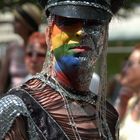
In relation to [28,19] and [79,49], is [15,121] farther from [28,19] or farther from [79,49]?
[28,19]

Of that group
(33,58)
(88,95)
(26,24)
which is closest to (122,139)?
(33,58)

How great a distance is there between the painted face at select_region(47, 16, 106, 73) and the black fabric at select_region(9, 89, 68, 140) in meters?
0.22

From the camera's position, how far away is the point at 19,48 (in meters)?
6.41

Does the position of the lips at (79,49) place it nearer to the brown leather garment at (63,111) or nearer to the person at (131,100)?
the brown leather garment at (63,111)

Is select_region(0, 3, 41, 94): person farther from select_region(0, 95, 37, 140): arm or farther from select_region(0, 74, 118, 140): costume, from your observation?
select_region(0, 95, 37, 140): arm

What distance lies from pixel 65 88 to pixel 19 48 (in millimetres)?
3654

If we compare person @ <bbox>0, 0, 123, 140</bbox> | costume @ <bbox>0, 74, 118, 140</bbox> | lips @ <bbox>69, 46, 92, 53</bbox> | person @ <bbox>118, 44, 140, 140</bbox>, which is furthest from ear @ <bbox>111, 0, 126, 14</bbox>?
person @ <bbox>118, 44, 140, 140</bbox>

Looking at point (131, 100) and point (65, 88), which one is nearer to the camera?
point (65, 88)

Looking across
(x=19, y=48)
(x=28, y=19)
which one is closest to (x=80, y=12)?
(x=28, y=19)

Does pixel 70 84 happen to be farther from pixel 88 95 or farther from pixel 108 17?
pixel 108 17

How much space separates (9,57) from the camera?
6.47 m

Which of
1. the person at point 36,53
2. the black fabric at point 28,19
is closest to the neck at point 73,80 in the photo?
the person at point 36,53

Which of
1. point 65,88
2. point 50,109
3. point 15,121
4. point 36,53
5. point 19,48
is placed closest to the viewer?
point 15,121

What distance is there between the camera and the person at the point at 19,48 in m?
5.92
